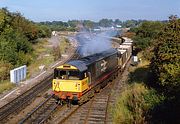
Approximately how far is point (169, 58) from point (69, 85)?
19.3 feet

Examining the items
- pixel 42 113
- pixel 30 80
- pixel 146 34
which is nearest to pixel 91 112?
pixel 42 113

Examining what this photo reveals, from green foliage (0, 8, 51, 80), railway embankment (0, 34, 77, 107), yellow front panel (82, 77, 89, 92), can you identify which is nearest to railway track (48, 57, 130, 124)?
yellow front panel (82, 77, 89, 92)

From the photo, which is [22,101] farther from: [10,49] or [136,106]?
[10,49]

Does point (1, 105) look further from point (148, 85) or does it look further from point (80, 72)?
point (148, 85)

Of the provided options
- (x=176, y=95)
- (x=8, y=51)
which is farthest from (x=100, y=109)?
(x=8, y=51)

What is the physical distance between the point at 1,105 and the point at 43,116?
4.11 meters

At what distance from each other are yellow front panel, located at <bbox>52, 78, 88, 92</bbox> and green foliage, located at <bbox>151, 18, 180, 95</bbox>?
4.34 m

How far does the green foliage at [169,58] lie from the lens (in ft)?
55.2

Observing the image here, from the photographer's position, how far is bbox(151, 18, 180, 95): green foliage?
16.8m

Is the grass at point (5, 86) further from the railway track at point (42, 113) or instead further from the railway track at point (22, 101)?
the railway track at point (42, 113)

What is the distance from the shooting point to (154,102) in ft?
57.9

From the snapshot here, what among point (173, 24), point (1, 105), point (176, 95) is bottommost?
point (1, 105)

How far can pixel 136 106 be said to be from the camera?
16.7 meters

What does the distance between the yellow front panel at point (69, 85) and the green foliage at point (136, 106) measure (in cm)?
242
